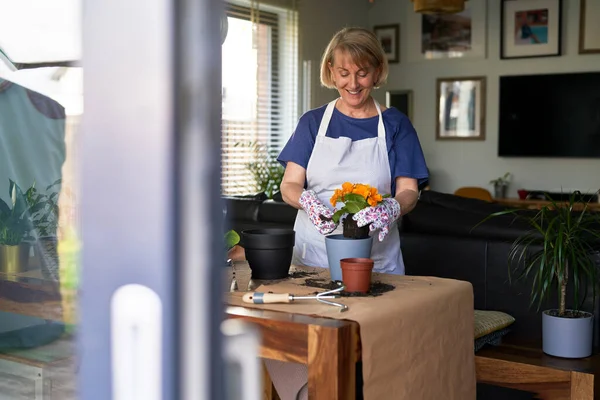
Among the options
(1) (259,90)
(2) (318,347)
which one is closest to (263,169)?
(1) (259,90)

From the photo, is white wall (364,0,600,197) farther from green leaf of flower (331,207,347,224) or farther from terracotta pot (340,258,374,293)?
terracotta pot (340,258,374,293)

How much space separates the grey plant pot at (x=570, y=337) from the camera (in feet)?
8.05

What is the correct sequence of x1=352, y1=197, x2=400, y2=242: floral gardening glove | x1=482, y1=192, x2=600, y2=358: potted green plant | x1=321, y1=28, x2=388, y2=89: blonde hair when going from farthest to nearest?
x1=482, y1=192, x2=600, y2=358: potted green plant → x1=321, y1=28, x2=388, y2=89: blonde hair → x1=352, y1=197, x2=400, y2=242: floral gardening glove

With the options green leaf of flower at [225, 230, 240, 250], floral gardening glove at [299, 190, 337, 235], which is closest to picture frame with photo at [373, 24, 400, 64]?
floral gardening glove at [299, 190, 337, 235]

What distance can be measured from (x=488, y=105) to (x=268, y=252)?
5.68 metres

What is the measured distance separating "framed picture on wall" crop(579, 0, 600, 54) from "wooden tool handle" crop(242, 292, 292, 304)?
5790 millimetres

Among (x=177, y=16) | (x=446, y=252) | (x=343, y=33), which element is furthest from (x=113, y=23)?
(x=446, y=252)

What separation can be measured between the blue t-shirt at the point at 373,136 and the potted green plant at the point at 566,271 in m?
0.47

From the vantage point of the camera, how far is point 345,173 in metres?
2.32

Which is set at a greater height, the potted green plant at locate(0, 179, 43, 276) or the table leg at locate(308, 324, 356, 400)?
the potted green plant at locate(0, 179, 43, 276)

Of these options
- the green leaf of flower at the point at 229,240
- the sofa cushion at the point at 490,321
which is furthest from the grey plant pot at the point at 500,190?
the green leaf of flower at the point at 229,240

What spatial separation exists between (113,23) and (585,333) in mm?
2221

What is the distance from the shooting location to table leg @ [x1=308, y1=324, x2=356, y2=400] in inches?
56.4

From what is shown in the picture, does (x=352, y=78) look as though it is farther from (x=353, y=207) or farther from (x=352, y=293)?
(x=352, y=293)
